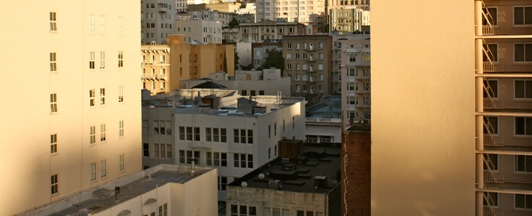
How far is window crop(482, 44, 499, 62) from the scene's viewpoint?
1323 inches

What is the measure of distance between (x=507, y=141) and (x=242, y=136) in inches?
1177

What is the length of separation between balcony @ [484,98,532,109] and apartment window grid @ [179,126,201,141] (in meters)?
32.2

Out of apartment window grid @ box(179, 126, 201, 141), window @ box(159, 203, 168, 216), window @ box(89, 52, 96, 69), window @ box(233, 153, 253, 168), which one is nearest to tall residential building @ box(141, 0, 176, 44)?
apartment window grid @ box(179, 126, 201, 141)

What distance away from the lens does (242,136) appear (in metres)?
60.8

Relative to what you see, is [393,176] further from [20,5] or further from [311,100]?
[311,100]

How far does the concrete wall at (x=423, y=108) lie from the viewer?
107 ft

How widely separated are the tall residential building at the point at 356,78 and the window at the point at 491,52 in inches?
1416

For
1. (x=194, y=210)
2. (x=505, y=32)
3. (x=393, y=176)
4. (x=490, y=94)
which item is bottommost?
(x=194, y=210)

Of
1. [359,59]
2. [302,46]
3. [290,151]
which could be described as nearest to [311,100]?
[302,46]

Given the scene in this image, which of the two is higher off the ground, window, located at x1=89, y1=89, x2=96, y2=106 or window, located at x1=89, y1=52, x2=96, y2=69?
window, located at x1=89, y1=52, x2=96, y2=69

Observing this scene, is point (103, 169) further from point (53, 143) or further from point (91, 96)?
point (53, 143)

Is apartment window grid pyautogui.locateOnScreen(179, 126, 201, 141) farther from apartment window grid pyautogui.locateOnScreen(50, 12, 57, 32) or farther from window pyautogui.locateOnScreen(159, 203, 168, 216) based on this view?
window pyautogui.locateOnScreen(159, 203, 168, 216)

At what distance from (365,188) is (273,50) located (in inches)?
3757

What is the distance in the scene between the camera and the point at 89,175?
44.7 metres
